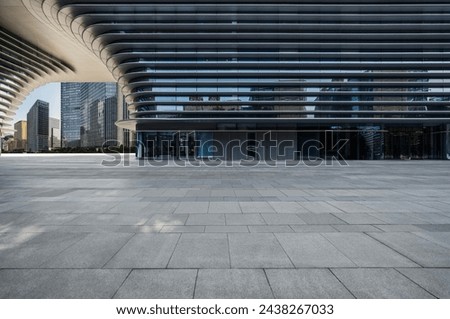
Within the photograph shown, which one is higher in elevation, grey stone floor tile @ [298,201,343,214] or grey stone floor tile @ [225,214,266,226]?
grey stone floor tile @ [298,201,343,214]

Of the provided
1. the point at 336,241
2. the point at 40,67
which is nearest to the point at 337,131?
the point at 336,241

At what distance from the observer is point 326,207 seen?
8.45m

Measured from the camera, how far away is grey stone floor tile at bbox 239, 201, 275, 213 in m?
7.88

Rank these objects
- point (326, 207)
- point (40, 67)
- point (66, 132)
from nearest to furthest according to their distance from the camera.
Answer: point (326, 207) → point (40, 67) → point (66, 132)

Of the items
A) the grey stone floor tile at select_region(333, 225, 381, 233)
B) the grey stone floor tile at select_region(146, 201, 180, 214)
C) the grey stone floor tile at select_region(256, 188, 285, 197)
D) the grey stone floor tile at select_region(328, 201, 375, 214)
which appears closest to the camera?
the grey stone floor tile at select_region(333, 225, 381, 233)

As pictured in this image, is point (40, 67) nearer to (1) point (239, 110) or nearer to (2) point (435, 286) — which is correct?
(1) point (239, 110)

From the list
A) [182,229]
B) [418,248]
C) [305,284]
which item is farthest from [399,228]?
[182,229]

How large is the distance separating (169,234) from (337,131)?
120 ft

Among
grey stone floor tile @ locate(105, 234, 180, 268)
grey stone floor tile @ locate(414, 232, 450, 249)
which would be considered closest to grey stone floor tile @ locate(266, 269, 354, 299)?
grey stone floor tile @ locate(105, 234, 180, 268)

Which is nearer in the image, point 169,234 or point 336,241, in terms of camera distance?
point 336,241

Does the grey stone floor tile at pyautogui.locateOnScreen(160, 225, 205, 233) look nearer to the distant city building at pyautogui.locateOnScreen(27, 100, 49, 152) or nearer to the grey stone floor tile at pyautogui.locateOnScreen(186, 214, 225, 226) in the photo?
the grey stone floor tile at pyautogui.locateOnScreen(186, 214, 225, 226)

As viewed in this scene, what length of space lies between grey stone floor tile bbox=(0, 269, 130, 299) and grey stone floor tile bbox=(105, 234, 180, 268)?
29cm

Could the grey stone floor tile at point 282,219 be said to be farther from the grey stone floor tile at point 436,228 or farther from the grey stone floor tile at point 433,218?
the grey stone floor tile at point 433,218

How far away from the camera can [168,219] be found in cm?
700
